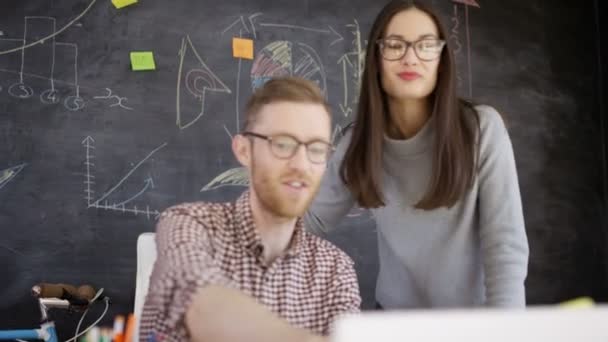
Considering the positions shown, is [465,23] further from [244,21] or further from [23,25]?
[23,25]

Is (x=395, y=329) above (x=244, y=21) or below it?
below

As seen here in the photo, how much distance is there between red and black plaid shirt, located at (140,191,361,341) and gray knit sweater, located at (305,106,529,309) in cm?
28

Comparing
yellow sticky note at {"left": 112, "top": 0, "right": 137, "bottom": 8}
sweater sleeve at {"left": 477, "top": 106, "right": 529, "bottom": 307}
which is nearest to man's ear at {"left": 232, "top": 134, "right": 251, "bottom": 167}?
sweater sleeve at {"left": 477, "top": 106, "right": 529, "bottom": 307}

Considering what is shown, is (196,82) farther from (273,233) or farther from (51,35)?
(273,233)

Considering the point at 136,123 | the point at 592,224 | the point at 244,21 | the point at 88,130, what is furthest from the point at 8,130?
the point at 592,224

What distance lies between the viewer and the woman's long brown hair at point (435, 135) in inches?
60.9

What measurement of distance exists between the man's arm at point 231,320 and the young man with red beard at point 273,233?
0.09 m

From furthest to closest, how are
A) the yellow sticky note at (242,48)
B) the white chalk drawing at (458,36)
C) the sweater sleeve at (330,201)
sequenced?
the white chalk drawing at (458,36)
the yellow sticky note at (242,48)
the sweater sleeve at (330,201)

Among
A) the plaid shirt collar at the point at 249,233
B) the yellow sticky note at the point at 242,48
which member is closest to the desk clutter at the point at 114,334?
the plaid shirt collar at the point at 249,233

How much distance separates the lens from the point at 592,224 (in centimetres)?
387

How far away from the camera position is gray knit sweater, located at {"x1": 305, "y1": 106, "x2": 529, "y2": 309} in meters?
1.52

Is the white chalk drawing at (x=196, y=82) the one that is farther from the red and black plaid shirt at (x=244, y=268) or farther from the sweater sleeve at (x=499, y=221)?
the red and black plaid shirt at (x=244, y=268)

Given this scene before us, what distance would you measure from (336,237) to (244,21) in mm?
1092

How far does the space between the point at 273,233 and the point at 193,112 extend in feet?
7.31
